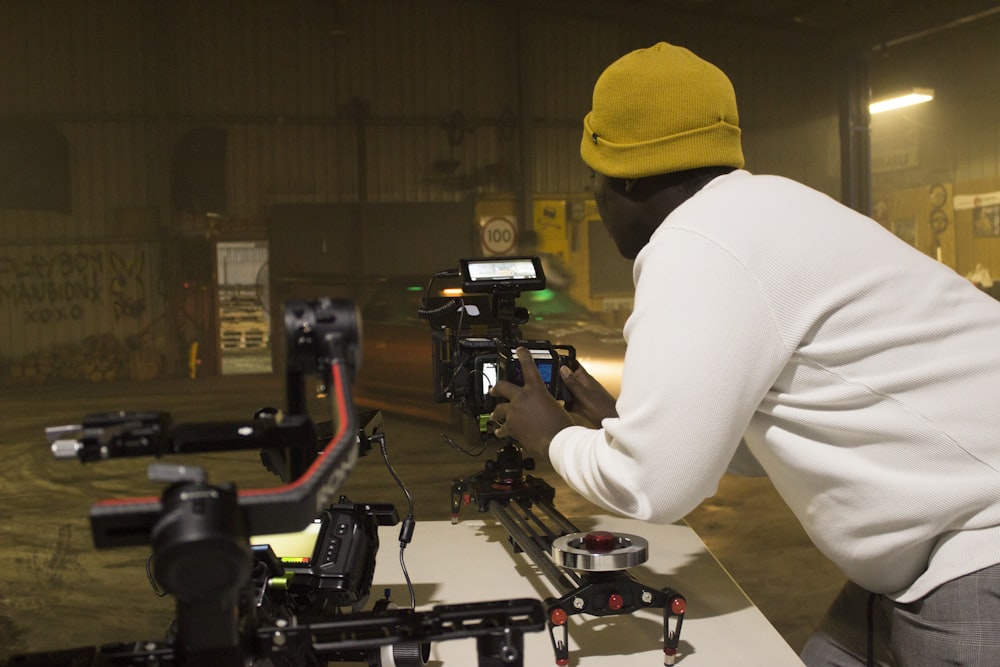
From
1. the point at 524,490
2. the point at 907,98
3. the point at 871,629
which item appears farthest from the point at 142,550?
the point at 907,98

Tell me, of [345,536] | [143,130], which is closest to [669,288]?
[345,536]

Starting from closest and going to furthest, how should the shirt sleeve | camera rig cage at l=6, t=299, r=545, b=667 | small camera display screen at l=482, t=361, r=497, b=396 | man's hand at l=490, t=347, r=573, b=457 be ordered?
1. camera rig cage at l=6, t=299, r=545, b=667
2. the shirt sleeve
3. man's hand at l=490, t=347, r=573, b=457
4. small camera display screen at l=482, t=361, r=497, b=396

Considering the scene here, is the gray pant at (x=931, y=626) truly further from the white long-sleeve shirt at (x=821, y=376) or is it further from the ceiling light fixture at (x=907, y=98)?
the ceiling light fixture at (x=907, y=98)

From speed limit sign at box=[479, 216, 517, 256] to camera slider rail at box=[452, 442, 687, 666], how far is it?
6174 millimetres

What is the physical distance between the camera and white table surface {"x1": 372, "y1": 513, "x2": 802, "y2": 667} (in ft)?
4.09

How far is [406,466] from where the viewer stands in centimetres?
511

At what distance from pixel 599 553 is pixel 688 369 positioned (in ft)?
1.62

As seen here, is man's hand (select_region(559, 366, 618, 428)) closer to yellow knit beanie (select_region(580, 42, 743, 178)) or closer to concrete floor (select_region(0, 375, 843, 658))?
yellow knit beanie (select_region(580, 42, 743, 178))

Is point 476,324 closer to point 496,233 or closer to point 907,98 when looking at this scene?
point 496,233

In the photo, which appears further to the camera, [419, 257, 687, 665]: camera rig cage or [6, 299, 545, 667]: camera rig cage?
[419, 257, 687, 665]: camera rig cage

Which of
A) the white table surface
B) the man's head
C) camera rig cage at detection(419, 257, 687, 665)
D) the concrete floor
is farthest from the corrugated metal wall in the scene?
the man's head

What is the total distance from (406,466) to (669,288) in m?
4.32

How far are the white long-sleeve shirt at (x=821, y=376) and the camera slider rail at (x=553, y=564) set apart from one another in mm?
306

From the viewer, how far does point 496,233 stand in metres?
8.15
